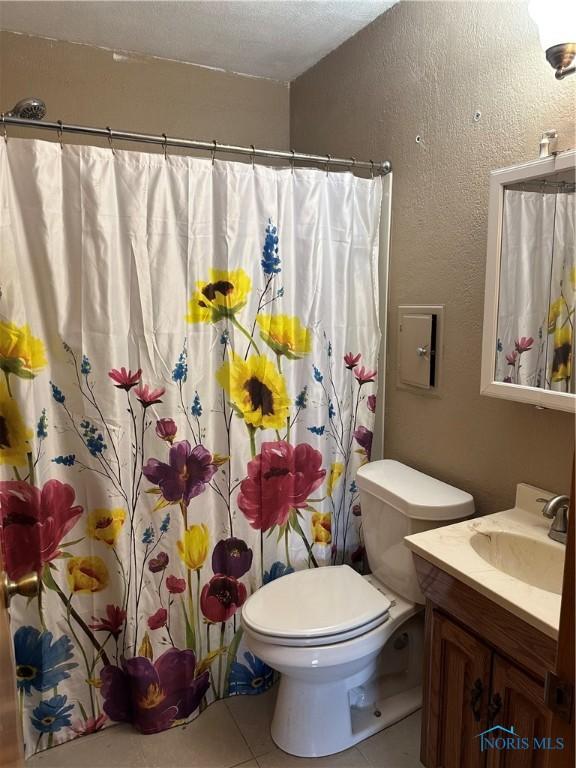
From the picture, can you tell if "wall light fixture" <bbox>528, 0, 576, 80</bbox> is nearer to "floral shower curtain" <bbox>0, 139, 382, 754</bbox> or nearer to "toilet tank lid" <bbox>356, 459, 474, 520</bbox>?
"floral shower curtain" <bbox>0, 139, 382, 754</bbox>

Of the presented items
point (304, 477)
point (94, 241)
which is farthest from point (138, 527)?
point (94, 241)

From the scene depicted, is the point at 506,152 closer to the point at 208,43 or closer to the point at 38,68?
the point at 208,43

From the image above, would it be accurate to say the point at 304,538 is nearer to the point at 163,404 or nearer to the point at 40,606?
the point at 163,404

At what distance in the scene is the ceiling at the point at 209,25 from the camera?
1873 millimetres

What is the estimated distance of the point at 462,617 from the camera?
1255 mm

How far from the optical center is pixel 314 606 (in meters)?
1.60

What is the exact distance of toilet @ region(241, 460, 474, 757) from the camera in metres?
1.50

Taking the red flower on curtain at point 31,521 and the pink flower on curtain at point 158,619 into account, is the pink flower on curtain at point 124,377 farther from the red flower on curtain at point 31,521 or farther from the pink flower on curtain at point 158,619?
the pink flower on curtain at point 158,619

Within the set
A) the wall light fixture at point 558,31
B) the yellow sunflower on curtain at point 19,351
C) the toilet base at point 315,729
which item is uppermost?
the wall light fixture at point 558,31

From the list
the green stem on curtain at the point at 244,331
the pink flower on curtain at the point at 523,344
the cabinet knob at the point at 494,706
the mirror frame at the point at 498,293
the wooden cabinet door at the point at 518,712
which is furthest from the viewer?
the green stem on curtain at the point at 244,331

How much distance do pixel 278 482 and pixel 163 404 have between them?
516 millimetres

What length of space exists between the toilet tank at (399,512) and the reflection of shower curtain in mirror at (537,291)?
423 millimetres

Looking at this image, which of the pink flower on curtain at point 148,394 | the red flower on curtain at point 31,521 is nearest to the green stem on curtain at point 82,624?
the red flower on curtain at point 31,521

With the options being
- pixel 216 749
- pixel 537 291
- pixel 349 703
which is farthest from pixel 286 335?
pixel 216 749
